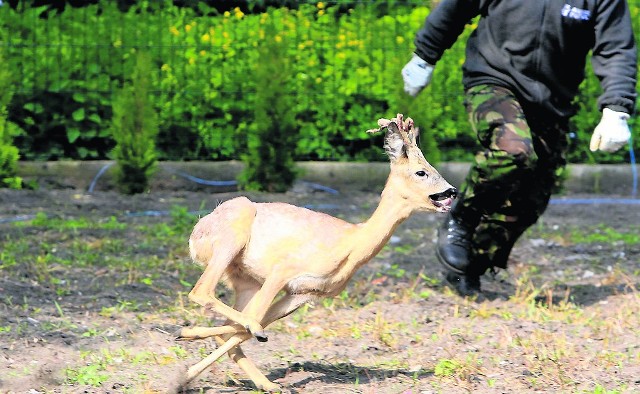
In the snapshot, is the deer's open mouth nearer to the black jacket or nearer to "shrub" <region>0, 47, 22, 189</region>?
the black jacket

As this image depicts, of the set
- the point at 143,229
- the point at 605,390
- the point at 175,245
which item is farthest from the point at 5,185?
the point at 605,390

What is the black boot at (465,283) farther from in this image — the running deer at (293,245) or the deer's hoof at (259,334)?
the deer's hoof at (259,334)

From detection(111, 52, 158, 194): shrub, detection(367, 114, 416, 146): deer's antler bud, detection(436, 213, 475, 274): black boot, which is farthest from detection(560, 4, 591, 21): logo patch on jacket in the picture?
detection(111, 52, 158, 194): shrub

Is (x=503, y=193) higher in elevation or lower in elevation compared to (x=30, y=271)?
higher

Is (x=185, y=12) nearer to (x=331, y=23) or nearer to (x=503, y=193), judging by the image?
(x=331, y=23)

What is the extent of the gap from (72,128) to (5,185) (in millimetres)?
960

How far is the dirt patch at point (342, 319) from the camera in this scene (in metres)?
4.75

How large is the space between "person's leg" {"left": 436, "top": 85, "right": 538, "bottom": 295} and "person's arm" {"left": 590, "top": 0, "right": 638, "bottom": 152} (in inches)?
16.1

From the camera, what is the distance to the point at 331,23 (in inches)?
432

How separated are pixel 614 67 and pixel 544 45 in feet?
1.31

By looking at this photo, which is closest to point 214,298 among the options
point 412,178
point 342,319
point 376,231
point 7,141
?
point 376,231

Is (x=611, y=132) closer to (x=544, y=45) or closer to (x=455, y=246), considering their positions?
(x=544, y=45)

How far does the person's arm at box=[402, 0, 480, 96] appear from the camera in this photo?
6262 mm

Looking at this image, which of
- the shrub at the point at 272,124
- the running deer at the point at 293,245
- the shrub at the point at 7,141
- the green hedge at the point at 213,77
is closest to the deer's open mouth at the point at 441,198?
the running deer at the point at 293,245
